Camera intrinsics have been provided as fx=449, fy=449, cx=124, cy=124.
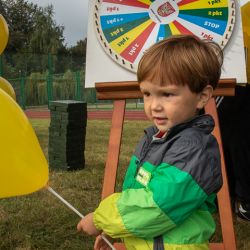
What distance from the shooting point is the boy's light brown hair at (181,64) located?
133 centimetres

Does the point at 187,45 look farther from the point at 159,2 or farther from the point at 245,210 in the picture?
the point at 245,210

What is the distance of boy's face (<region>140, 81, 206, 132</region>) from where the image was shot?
4.43ft

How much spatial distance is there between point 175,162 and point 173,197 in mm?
102

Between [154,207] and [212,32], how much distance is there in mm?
1268

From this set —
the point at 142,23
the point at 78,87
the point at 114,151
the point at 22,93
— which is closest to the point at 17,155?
the point at 114,151

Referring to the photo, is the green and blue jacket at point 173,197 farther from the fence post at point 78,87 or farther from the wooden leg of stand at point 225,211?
the fence post at point 78,87

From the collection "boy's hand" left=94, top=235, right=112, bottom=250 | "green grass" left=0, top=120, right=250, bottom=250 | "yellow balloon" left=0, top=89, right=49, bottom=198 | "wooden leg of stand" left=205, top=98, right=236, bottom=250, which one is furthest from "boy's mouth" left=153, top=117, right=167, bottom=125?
"green grass" left=0, top=120, right=250, bottom=250

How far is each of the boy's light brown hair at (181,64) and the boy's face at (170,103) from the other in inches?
0.7

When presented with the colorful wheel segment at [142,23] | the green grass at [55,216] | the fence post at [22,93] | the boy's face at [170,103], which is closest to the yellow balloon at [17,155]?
the boy's face at [170,103]

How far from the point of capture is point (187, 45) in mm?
1363

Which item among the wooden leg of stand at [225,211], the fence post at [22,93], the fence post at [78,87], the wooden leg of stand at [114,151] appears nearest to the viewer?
the wooden leg of stand at [225,211]

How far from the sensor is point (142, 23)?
2363 mm

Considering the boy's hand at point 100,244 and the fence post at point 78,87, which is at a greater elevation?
the boy's hand at point 100,244

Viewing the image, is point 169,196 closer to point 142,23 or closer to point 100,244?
point 100,244
